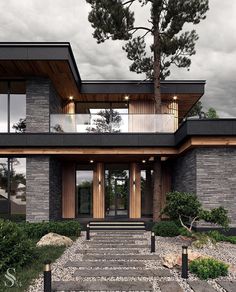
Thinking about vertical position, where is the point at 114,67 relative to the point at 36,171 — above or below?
above

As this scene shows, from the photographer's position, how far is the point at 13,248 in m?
9.57

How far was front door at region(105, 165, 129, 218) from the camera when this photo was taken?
2125 centimetres

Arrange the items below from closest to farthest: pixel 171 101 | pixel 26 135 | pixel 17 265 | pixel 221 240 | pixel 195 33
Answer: pixel 17 265
pixel 221 240
pixel 26 135
pixel 195 33
pixel 171 101

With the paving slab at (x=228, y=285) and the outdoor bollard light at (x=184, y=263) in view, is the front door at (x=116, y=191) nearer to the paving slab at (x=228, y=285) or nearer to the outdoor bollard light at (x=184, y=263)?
Result: the outdoor bollard light at (x=184, y=263)

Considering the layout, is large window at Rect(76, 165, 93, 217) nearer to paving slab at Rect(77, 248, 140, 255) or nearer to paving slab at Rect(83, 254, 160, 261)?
paving slab at Rect(77, 248, 140, 255)

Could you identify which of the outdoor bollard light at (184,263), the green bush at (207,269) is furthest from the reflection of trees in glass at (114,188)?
the outdoor bollard light at (184,263)

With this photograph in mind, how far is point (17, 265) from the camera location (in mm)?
9281

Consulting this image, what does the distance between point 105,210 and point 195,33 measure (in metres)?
12.8

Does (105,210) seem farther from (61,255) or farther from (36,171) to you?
(61,255)

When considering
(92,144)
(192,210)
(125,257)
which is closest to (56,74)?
(92,144)

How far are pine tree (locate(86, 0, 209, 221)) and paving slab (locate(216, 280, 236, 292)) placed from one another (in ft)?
31.9

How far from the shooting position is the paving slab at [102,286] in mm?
7609

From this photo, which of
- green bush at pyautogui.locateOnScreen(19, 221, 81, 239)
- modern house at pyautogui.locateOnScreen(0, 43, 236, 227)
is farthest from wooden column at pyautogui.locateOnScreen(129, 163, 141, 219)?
green bush at pyautogui.locateOnScreen(19, 221, 81, 239)

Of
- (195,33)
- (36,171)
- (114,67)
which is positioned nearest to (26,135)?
(36,171)
